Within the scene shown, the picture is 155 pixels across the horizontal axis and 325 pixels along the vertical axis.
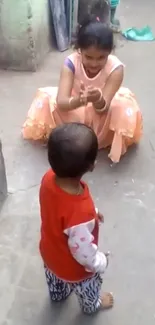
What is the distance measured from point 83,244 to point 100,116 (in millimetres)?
1160

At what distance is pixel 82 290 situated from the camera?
1705 millimetres

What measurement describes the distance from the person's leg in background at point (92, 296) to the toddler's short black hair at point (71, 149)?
41cm

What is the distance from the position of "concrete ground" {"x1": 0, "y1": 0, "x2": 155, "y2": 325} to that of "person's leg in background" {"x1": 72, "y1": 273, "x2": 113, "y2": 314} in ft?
0.11

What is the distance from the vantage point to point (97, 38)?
7.34 ft

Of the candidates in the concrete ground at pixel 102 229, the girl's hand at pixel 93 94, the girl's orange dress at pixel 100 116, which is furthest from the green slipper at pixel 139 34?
the girl's hand at pixel 93 94

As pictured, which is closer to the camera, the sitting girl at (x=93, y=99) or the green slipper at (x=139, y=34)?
the sitting girl at (x=93, y=99)

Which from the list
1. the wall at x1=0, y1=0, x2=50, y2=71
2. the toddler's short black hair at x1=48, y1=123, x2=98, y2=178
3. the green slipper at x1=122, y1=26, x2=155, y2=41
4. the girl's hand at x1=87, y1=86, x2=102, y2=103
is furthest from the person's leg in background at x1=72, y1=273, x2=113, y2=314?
the green slipper at x1=122, y1=26, x2=155, y2=41

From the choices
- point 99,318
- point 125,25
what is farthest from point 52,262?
point 125,25

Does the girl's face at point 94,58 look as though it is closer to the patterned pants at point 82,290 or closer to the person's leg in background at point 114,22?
the patterned pants at point 82,290

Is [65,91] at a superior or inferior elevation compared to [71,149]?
inferior

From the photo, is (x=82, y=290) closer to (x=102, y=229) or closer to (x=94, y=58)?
(x=102, y=229)

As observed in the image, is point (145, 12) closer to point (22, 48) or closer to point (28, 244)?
point (22, 48)

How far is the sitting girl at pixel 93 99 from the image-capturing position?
89.6 inches

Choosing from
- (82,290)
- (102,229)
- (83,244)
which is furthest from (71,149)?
(102,229)
